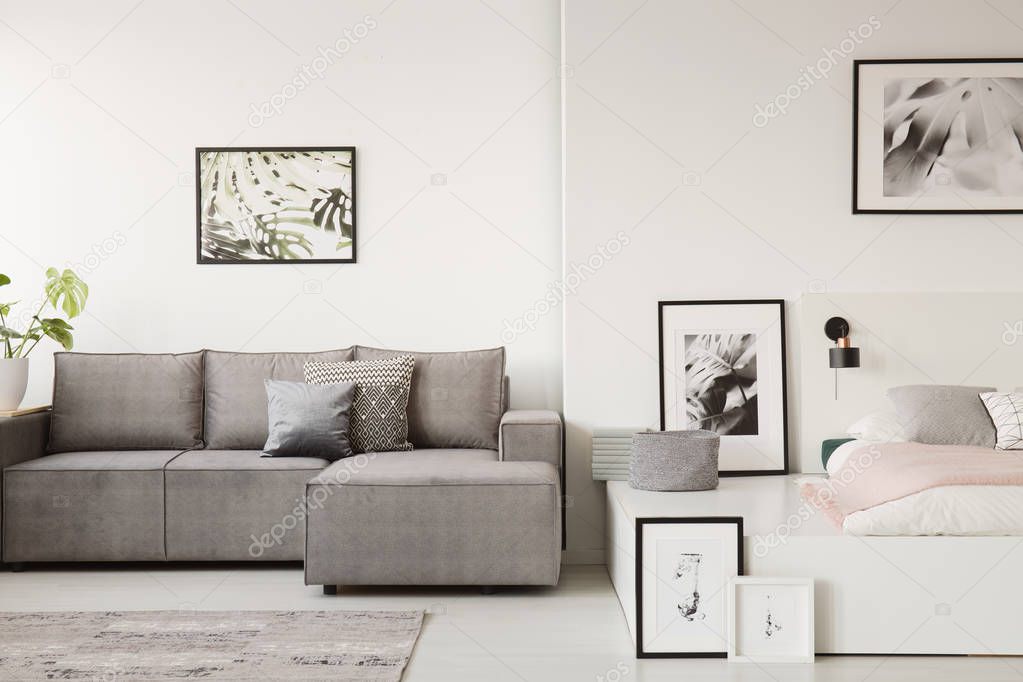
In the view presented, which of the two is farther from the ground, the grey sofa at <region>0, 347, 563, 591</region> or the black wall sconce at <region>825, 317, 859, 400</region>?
the black wall sconce at <region>825, 317, 859, 400</region>

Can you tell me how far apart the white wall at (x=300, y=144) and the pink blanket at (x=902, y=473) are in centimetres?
154

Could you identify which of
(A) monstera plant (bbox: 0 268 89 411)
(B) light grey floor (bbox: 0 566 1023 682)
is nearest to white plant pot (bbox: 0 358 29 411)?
(A) monstera plant (bbox: 0 268 89 411)

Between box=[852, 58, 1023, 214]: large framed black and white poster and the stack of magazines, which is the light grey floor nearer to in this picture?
the stack of magazines

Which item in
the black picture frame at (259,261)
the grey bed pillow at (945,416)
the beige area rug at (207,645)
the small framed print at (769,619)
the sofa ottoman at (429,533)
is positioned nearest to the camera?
the beige area rug at (207,645)

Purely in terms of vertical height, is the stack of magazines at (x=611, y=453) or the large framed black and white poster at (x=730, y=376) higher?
the large framed black and white poster at (x=730, y=376)

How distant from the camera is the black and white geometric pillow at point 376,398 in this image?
389 centimetres

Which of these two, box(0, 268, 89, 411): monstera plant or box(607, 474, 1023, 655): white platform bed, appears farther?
box(0, 268, 89, 411): monstera plant

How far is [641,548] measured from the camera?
278 cm

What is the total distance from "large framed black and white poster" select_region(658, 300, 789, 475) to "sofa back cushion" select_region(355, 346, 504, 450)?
0.77m

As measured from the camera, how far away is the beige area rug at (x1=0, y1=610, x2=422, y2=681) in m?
2.52

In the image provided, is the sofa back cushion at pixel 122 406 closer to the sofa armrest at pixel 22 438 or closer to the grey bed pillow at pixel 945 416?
the sofa armrest at pixel 22 438

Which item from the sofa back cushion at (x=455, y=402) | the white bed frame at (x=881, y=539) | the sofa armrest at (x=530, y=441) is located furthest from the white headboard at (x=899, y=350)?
the sofa back cushion at (x=455, y=402)

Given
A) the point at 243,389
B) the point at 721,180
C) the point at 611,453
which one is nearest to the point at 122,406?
the point at 243,389

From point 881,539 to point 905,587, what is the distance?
6.1 inches
